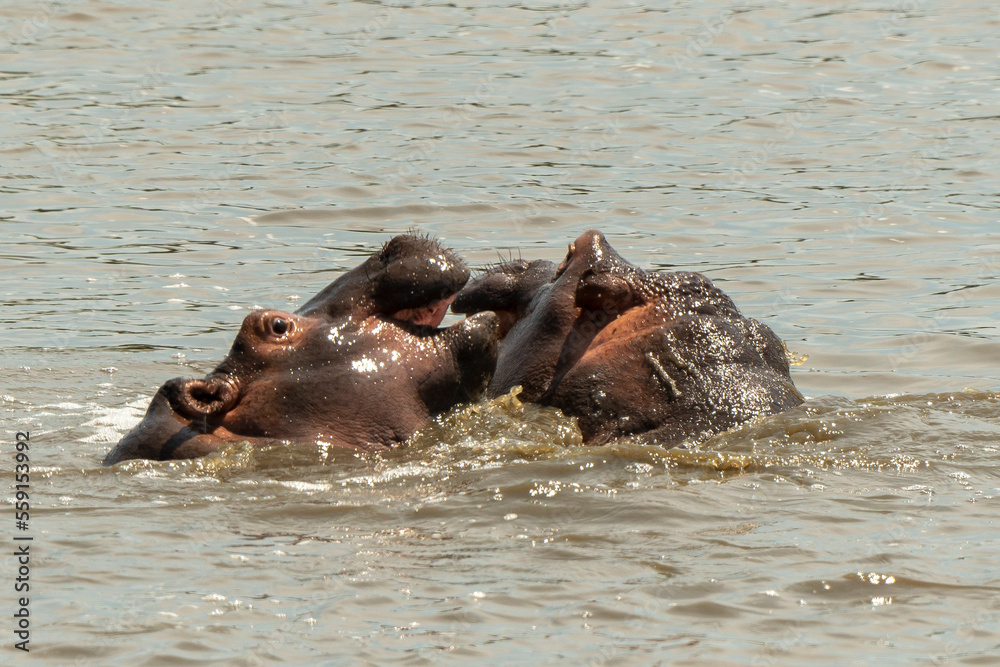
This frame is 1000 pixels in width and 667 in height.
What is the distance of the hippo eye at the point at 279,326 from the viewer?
7.12 m

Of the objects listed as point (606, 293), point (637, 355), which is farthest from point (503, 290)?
point (637, 355)

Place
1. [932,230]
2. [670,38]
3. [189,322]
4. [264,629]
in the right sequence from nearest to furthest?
[264,629] → [189,322] → [932,230] → [670,38]

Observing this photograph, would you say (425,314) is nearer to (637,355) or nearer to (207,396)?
(637,355)

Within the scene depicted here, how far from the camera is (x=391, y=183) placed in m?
16.3

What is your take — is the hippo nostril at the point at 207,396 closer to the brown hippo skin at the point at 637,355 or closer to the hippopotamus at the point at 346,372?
the hippopotamus at the point at 346,372

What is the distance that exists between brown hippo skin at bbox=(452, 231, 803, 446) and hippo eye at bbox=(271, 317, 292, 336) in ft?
3.72

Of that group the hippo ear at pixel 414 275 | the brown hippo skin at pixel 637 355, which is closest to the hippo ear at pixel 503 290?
the brown hippo skin at pixel 637 355

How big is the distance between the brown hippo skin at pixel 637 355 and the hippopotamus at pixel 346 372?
1.14 feet

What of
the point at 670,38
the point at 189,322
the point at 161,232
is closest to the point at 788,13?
the point at 670,38

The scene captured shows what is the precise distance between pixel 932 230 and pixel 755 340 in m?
7.35

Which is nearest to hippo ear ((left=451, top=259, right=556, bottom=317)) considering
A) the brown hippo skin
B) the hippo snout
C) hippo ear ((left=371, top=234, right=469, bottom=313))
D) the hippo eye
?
the brown hippo skin

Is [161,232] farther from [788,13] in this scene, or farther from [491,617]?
[788,13]

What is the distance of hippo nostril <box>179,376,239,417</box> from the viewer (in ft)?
22.5

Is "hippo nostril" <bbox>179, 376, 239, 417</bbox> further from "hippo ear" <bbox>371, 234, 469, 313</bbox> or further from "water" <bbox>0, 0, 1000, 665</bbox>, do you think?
"hippo ear" <bbox>371, 234, 469, 313</bbox>
